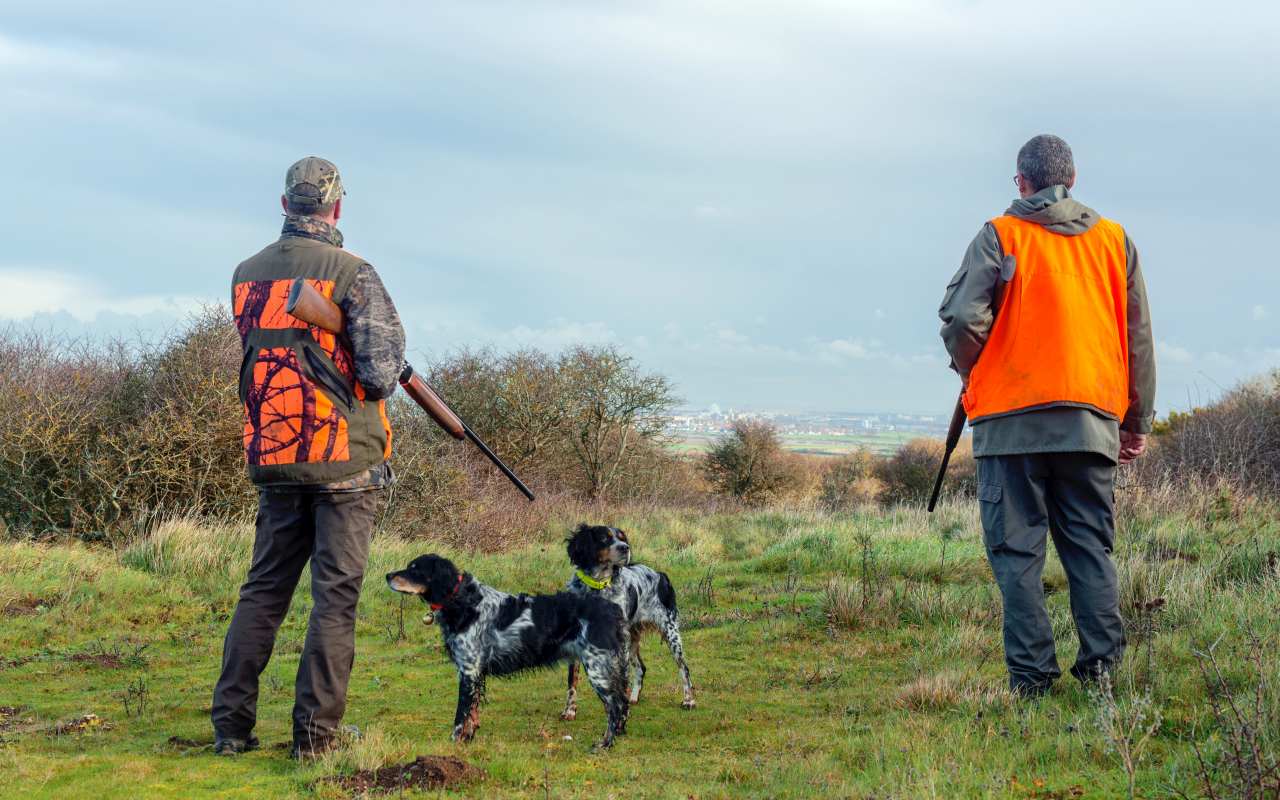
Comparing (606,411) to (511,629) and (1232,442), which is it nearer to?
(1232,442)

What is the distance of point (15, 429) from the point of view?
11.6 metres

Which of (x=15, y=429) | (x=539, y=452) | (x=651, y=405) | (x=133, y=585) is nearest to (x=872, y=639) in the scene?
(x=133, y=585)

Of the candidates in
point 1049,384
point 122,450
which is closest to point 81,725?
point 1049,384

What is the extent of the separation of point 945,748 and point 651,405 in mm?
21967

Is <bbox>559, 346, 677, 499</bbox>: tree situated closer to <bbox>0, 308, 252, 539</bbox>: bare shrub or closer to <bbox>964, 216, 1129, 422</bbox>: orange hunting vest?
<bbox>0, 308, 252, 539</bbox>: bare shrub

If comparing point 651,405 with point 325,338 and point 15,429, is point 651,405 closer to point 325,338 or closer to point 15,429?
point 15,429

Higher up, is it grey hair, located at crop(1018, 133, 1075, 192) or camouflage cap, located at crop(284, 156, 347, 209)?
grey hair, located at crop(1018, 133, 1075, 192)

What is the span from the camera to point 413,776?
3918 mm

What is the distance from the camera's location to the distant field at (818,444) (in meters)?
29.7

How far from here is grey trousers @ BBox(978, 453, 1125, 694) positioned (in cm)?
456

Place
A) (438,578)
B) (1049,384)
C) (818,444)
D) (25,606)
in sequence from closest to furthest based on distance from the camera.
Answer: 1. (1049,384)
2. (438,578)
3. (25,606)
4. (818,444)

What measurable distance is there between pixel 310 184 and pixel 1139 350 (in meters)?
4.01

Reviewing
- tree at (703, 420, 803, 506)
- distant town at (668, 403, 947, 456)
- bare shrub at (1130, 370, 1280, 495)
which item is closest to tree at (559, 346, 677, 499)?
distant town at (668, 403, 947, 456)

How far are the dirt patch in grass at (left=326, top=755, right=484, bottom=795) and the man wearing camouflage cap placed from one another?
1.48 feet
